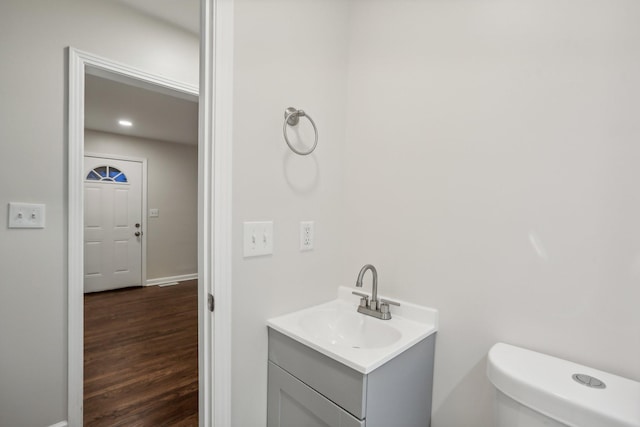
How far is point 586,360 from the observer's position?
862 mm

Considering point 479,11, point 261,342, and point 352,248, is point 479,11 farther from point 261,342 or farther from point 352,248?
point 261,342

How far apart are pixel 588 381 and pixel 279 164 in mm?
1146

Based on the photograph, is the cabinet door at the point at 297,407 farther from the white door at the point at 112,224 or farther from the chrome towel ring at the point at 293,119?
the white door at the point at 112,224

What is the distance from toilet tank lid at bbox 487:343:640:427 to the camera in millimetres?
662

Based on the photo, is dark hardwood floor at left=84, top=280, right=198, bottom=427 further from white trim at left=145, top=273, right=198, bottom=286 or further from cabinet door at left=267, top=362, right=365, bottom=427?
cabinet door at left=267, top=362, right=365, bottom=427

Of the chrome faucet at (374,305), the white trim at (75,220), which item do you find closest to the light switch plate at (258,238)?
the chrome faucet at (374,305)

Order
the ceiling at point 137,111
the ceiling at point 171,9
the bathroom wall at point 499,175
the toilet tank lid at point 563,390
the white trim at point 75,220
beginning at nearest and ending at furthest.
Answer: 1. the toilet tank lid at point 563,390
2. the bathroom wall at point 499,175
3. the white trim at point 75,220
4. the ceiling at point 171,9
5. the ceiling at point 137,111

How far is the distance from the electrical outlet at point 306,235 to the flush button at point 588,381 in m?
0.94

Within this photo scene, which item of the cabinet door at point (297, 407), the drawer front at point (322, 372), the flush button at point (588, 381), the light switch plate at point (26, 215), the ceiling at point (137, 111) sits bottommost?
the cabinet door at point (297, 407)

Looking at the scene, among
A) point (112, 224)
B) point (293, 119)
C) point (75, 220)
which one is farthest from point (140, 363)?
point (112, 224)

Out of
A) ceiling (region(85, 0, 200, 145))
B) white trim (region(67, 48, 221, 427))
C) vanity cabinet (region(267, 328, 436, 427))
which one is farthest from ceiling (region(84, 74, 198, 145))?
vanity cabinet (region(267, 328, 436, 427))

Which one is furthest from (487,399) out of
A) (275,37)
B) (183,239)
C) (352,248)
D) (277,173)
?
(183,239)

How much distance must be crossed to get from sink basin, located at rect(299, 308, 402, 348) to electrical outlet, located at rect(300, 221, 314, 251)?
28 cm

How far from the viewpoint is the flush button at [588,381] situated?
0.75 metres
